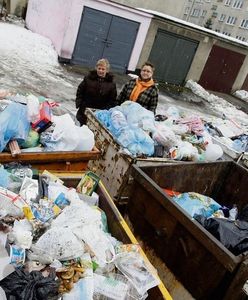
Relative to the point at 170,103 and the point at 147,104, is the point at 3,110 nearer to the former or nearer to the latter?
the point at 147,104

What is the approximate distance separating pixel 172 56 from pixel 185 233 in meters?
13.5

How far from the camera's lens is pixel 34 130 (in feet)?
11.9

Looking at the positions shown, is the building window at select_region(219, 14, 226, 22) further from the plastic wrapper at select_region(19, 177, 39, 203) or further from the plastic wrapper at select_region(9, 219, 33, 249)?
the plastic wrapper at select_region(9, 219, 33, 249)

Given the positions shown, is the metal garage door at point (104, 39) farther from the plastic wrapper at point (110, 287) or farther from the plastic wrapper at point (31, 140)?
the plastic wrapper at point (110, 287)

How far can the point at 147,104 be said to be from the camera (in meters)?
5.34

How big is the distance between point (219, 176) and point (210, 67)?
13.7 m

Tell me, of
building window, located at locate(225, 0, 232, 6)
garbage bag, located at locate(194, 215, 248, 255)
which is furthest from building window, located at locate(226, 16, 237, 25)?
garbage bag, located at locate(194, 215, 248, 255)

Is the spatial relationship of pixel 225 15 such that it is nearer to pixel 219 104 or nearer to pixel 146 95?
pixel 219 104

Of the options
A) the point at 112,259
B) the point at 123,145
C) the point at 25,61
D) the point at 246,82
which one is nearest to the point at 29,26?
the point at 25,61

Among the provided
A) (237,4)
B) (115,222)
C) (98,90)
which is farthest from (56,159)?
(237,4)

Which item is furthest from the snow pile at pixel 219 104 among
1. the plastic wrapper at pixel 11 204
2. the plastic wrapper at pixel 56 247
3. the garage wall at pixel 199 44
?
the plastic wrapper at pixel 56 247

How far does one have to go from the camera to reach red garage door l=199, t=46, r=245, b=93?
54.6 feet

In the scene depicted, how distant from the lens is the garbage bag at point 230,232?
2.73 metres

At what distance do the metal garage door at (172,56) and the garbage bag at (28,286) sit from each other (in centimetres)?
1386
